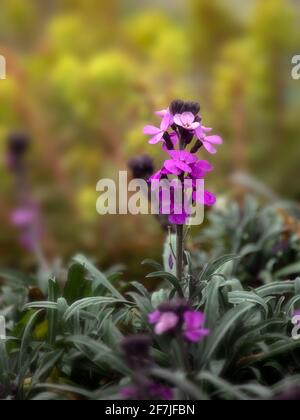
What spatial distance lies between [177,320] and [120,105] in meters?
1.84

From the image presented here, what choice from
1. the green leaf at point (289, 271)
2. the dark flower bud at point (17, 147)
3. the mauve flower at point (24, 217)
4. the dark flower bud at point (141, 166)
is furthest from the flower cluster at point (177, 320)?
the mauve flower at point (24, 217)

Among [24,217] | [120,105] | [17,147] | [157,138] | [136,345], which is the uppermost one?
[120,105]

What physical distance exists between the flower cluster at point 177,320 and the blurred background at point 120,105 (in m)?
1.28

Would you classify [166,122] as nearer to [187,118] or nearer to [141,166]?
[187,118]

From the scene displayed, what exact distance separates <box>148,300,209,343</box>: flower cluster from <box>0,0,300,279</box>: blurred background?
50.2 inches

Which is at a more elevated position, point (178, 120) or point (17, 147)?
point (17, 147)

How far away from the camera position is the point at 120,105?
2680 millimetres

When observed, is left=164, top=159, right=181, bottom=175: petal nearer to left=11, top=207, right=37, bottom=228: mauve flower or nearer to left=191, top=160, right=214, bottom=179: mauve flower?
left=191, top=160, right=214, bottom=179: mauve flower

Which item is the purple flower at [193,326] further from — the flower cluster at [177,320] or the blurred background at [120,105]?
the blurred background at [120,105]

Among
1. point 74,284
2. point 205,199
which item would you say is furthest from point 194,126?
point 74,284

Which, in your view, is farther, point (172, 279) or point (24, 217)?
point (24, 217)

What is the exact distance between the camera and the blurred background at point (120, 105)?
2.46 meters

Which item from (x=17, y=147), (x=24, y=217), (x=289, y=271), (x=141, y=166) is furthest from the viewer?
(x=24, y=217)

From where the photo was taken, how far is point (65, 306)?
1.22 metres
